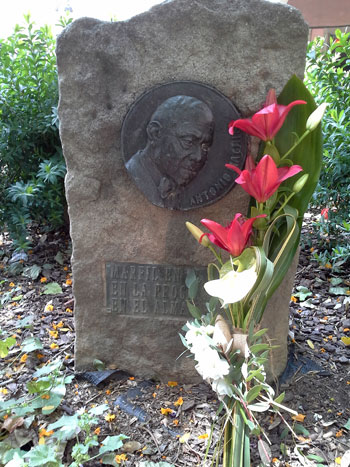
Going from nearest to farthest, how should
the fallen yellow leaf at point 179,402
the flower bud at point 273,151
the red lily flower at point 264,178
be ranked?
the red lily flower at point 264,178, the flower bud at point 273,151, the fallen yellow leaf at point 179,402

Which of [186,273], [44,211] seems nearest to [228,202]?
[186,273]

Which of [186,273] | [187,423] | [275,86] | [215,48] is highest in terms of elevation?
[215,48]

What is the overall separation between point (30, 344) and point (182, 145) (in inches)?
48.2

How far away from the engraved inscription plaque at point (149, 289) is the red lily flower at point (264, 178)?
0.60 m

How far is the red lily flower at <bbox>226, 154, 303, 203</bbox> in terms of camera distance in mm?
1208

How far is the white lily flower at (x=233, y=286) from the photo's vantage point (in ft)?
3.61

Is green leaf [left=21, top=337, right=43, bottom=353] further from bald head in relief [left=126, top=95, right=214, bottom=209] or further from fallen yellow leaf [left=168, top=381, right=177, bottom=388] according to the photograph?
bald head in relief [left=126, top=95, right=214, bottom=209]

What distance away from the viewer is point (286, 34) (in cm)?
150

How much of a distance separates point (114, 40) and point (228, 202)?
0.78m

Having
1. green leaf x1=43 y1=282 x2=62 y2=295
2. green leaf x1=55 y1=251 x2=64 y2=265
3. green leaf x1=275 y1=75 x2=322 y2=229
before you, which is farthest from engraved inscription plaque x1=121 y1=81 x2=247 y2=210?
green leaf x1=55 y1=251 x2=64 y2=265

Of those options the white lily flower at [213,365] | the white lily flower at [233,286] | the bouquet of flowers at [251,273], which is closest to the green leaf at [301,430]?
→ the bouquet of flowers at [251,273]

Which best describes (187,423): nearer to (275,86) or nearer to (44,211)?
(275,86)

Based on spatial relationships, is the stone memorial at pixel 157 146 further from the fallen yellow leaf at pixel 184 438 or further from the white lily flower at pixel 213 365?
the white lily flower at pixel 213 365

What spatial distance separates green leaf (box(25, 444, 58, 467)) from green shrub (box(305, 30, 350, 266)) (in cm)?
195
